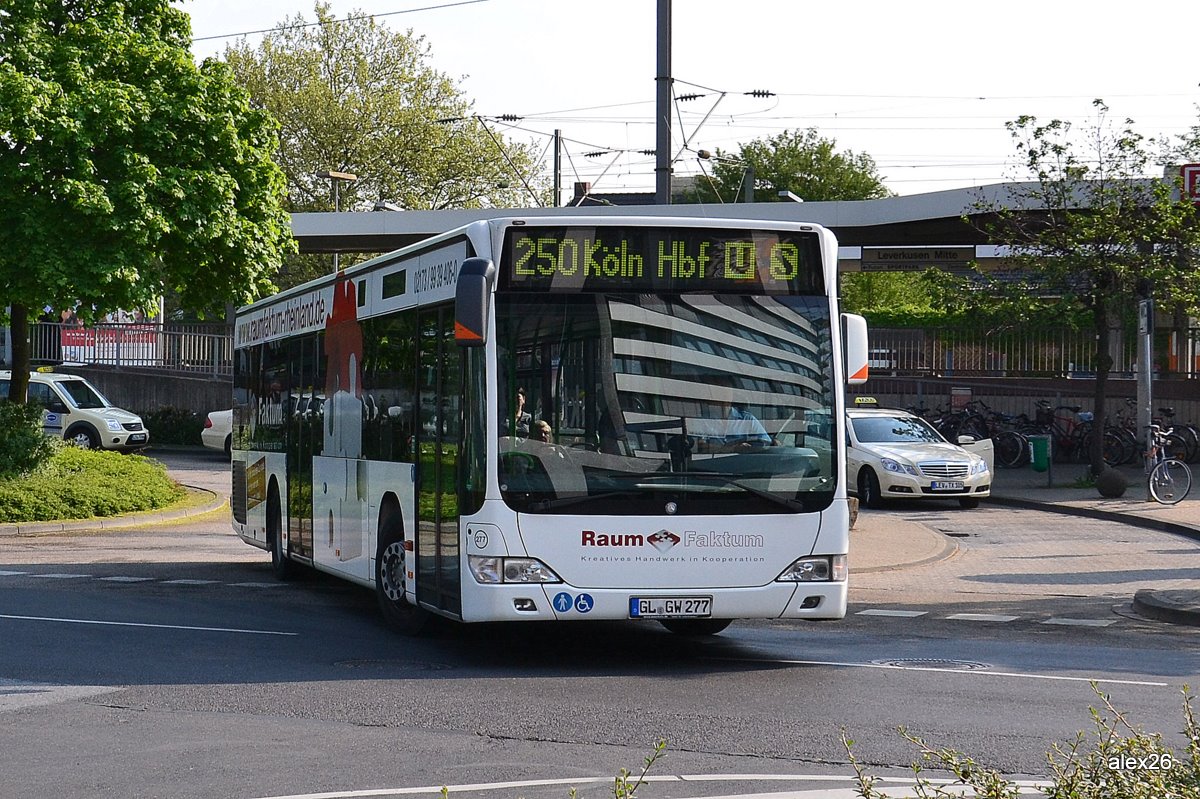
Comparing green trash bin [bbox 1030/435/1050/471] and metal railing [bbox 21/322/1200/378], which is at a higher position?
metal railing [bbox 21/322/1200/378]

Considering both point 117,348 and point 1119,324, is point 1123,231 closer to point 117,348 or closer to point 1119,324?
point 1119,324

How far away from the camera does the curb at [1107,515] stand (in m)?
21.3

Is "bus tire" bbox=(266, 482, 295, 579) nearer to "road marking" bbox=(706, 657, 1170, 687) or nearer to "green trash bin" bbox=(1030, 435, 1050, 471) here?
"road marking" bbox=(706, 657, 1170, 687)

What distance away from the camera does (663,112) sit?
18.3 meters

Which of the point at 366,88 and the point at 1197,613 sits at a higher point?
the point at 366,88

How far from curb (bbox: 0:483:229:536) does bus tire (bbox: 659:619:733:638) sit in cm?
1168

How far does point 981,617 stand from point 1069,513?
1181 cm

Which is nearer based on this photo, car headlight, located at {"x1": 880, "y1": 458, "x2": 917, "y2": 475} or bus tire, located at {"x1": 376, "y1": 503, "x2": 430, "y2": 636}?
bus tire, located at {"x1": 376, "y1": 503, "x2": 430, "y2": 636}

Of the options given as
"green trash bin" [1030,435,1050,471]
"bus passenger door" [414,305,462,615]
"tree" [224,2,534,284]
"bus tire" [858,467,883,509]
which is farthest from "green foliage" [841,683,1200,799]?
"tree" [224,2,534,284]

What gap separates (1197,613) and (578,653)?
530 centimetres

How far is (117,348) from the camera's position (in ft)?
149

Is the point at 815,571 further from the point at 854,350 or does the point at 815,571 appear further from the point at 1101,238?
the point at 1101,238

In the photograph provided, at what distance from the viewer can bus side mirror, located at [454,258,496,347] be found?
31.9 feet

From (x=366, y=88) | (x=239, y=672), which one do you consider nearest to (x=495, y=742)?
(x=239, y=672)
